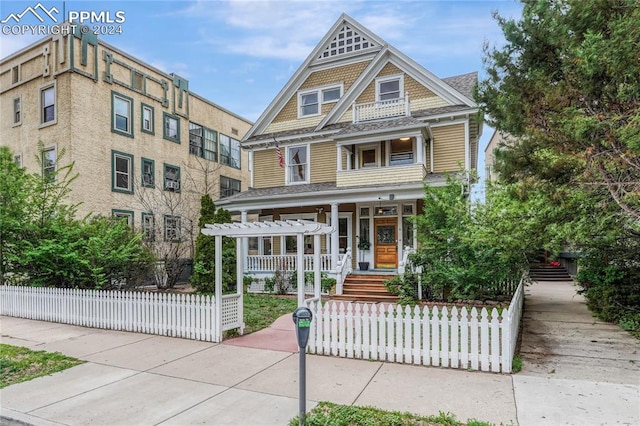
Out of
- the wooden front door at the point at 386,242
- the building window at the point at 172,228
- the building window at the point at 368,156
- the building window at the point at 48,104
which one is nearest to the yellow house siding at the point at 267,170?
the building window at the point at 368,156

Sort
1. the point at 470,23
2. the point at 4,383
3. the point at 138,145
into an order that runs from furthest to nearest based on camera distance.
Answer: the point at 138,145 → the point at 470,23 → the point at 4,383

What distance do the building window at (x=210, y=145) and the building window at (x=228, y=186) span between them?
1512mm

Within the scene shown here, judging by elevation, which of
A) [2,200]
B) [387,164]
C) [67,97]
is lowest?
[2,200]

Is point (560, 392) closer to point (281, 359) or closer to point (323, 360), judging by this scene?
point (323, 360)

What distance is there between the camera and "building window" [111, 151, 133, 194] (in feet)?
59.5

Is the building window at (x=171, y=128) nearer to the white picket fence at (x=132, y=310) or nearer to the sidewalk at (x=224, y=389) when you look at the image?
the white picket fence at (x=132, y=310)

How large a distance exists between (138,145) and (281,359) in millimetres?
16672

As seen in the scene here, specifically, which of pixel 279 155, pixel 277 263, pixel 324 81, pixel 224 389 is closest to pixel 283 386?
pixel 224 389

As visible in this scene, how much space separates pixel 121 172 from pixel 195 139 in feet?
18.2

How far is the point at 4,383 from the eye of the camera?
5.41 m

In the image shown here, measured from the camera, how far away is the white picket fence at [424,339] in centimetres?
563

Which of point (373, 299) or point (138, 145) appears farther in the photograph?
point (138, 145)

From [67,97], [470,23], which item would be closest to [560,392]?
[470,23]

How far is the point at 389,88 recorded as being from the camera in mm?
16750
